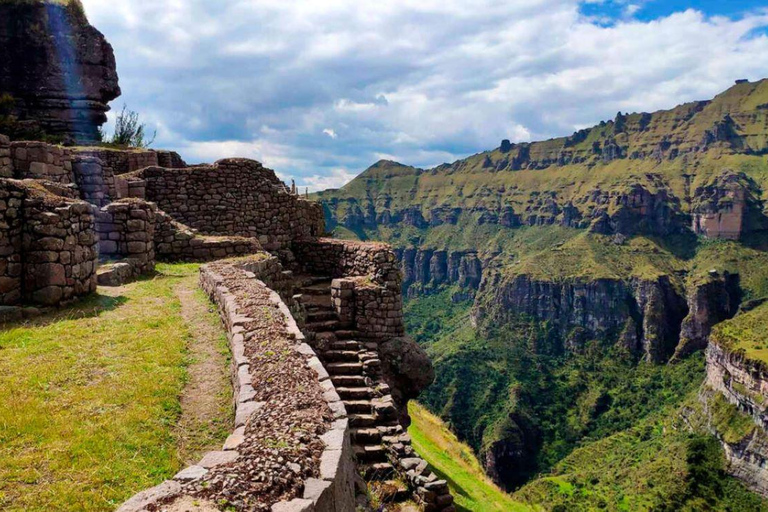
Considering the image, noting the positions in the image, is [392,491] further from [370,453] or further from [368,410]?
[368,410]

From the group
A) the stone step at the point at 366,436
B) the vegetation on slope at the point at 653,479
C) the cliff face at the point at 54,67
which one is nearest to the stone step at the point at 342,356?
the stone step at the point at 366,436

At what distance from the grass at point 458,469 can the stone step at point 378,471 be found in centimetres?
563

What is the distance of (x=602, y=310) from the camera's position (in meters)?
181

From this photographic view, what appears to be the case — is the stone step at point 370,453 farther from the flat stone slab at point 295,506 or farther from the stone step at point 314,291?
the stone step at point 314,291

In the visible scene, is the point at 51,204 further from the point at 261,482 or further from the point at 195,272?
the point at 261,482

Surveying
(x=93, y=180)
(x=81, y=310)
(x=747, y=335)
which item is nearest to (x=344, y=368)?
(x=81, y=310)

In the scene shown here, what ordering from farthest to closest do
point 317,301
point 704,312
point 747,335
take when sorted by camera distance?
point 704,312, point 747,335, point 317,301

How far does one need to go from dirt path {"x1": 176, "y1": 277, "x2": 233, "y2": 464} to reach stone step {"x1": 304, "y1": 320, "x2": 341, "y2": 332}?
524 centimetres

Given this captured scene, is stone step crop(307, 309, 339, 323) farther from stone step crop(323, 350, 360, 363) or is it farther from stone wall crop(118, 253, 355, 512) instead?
stone wall crop(118, 253, 355, 512)

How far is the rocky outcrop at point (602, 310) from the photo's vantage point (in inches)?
6777

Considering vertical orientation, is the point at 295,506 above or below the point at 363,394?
above

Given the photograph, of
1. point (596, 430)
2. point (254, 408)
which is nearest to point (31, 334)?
point (254, 408)

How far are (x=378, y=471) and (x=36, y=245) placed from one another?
7711mm

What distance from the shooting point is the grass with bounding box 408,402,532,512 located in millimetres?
18378
